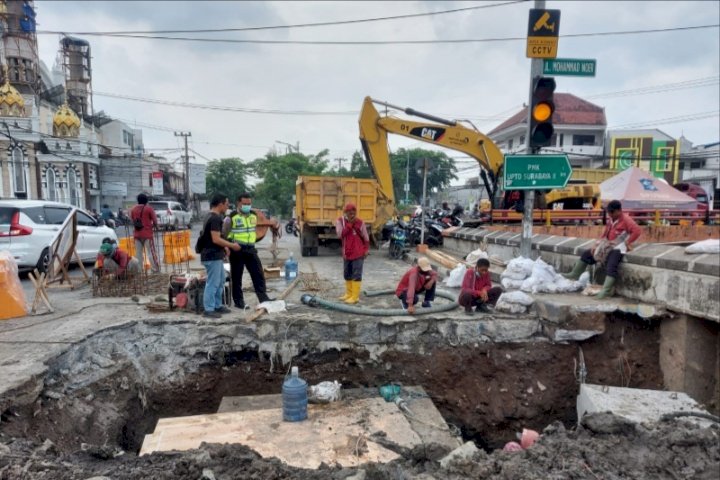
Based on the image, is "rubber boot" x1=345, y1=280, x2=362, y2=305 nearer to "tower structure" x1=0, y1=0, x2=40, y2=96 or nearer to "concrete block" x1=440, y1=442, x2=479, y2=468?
"concrete block" x1=440, y1=442, x2=479, y2=468

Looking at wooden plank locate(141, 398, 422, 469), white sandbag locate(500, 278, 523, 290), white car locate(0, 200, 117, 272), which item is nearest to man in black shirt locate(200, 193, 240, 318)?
wooden plank locate(141, 398, 422, 469)

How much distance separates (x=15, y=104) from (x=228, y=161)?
57.2 feet

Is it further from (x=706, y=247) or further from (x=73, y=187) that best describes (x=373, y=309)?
(x=73, y=187)

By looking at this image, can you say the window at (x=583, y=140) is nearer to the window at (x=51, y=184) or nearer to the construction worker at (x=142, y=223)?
the construction worker at (x=142, y=223)

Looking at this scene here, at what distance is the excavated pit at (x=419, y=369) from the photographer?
5148mm

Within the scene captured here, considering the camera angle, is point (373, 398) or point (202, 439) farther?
point (373, 398)

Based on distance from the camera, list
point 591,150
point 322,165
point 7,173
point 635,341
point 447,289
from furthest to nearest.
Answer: point 322,165 < point 591,150 < point 7,173 < point 447,289 < point 635,341

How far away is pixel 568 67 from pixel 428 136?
4942 mm

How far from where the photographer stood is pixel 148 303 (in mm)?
6043

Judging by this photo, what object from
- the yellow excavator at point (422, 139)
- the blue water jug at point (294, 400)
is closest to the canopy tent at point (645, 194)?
the yellow excavator at point (422, 139)

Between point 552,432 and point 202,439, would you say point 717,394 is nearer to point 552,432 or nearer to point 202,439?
point 552,432

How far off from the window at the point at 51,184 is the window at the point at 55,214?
21.5m

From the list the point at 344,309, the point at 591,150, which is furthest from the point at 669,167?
the point at 344,309

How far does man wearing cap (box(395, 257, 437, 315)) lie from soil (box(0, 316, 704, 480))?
669 millimetres
